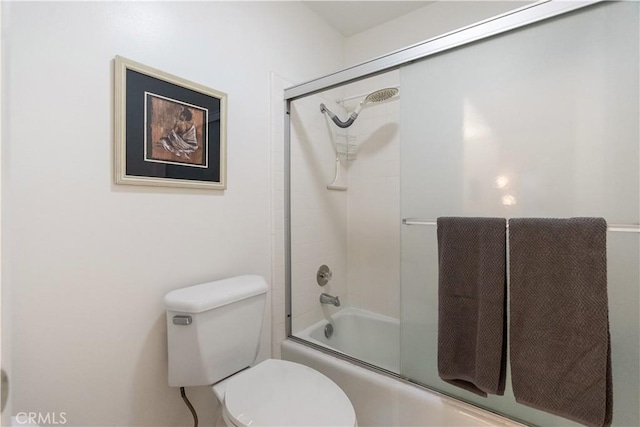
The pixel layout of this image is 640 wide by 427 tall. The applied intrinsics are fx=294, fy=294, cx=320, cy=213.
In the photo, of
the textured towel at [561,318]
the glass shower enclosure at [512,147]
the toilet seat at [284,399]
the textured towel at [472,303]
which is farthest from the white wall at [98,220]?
the textured towel at [561,318]

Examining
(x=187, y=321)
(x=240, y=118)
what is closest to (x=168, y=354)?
(x=187, y=321)

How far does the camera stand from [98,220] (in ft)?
3.23

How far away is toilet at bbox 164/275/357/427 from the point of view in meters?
0.93

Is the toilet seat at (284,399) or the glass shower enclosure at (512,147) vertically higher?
the glass shower enclosure at (512,147)

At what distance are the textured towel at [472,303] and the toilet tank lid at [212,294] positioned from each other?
0.73m

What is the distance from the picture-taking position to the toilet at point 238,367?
93 cm

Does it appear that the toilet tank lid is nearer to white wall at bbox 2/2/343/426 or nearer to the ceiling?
white wall at bbox 2/2/343/426

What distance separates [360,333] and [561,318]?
4.48 ft

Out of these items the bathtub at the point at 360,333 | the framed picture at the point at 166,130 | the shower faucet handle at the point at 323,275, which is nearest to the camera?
the framed picture at the point at 166,130

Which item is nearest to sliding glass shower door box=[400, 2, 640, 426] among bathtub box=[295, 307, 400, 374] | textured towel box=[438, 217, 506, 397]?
textured towel box=[438, 217, 506, 397]

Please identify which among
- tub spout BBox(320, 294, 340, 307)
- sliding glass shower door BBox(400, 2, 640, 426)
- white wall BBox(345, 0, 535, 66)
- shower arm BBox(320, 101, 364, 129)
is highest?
white wall BBox(345, 0, 535, 66)

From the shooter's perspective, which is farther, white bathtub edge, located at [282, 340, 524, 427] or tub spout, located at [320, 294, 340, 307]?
tub spout, located at [320, 294, 340, 307]

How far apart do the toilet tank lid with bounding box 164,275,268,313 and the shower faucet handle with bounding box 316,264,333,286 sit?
2.20ft

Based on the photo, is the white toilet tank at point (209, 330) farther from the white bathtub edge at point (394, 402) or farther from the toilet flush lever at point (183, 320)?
the white bathtub edge at point (394, 402)
